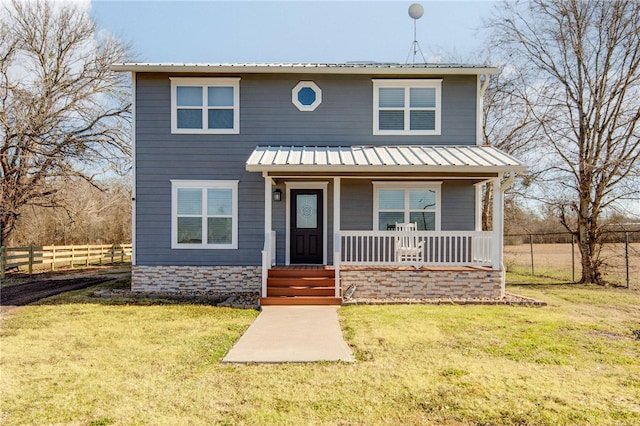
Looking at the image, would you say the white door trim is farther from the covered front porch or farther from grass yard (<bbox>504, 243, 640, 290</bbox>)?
grass yard (<bbox>504, 243, 640, 290</bbox>)

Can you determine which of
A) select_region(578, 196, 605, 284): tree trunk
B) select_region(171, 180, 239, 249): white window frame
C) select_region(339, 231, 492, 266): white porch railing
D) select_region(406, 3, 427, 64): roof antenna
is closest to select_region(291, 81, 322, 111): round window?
select_region(171, 180, 239, 249): white window frame

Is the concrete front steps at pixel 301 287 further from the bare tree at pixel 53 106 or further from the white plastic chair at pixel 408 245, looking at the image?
the bare tree at pixel 53 106

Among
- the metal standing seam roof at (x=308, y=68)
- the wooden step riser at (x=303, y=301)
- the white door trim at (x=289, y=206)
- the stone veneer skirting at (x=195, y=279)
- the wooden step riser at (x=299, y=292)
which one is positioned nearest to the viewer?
the wooden step riser at (x=303, y=301)

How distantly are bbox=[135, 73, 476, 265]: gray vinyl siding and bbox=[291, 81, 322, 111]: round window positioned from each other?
137 mm

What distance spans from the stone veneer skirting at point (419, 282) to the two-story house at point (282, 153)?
459mm

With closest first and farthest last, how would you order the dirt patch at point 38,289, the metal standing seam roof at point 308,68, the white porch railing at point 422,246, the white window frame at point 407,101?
the white porch railing at point 422,246 < the dirt patch at point 38,289 < the metal standing seam roof at point 308,68 < the white window frame at point 407,101

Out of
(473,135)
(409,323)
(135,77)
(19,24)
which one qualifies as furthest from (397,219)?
(19,24)

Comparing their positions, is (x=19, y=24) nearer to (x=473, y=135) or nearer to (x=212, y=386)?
(x=473, y=135)

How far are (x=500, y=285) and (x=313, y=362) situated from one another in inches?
247

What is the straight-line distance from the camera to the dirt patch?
10.3 metres

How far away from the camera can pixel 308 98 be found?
11.4m

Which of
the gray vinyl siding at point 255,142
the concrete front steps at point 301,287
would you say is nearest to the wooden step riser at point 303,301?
the concrete front steps at point 301,287

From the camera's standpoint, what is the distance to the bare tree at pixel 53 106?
16938 millimetres

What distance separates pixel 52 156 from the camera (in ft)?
56.7
